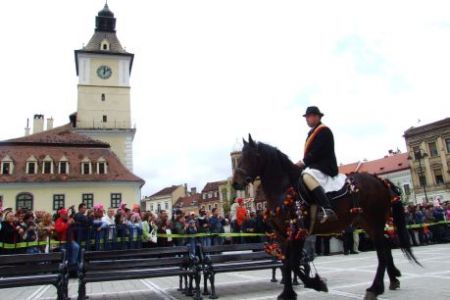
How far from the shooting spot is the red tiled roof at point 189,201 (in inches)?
4417

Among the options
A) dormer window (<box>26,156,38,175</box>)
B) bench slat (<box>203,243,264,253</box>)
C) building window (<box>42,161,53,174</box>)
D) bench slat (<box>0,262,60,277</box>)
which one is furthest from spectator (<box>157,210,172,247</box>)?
dormer window (<box>26,156,38,175</box>)

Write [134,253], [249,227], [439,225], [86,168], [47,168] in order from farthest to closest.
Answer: [86,168]
[47,168]
[439,225]
[249,227]
[134,253]

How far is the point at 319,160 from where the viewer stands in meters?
7.00

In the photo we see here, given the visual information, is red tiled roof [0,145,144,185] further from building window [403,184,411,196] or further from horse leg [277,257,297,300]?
building window [403,184,411,196]

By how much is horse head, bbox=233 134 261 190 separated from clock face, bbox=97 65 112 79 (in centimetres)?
5660

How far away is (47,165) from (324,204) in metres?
42.4

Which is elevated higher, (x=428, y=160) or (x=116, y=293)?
(x=428, y=160)

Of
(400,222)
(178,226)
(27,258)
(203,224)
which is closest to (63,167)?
(203,224)

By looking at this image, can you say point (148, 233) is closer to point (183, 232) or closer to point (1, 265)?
point (183, 232)

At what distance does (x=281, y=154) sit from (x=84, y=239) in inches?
383

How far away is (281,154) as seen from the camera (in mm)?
7035

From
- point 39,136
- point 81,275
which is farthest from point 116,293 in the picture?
point 39,136

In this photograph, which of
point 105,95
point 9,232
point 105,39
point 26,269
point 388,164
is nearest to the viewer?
point 26,269

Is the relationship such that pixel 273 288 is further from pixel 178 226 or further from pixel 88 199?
pixel 88 199
